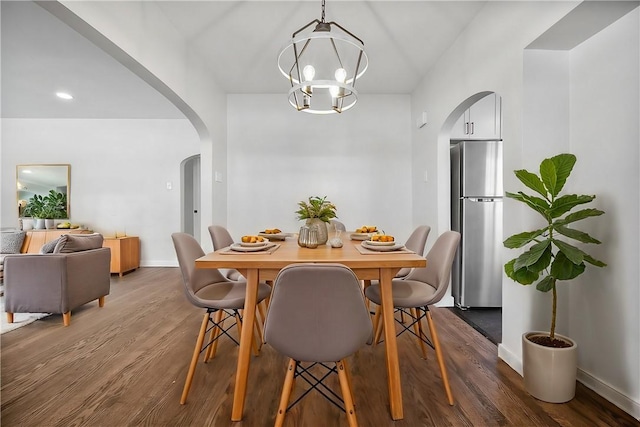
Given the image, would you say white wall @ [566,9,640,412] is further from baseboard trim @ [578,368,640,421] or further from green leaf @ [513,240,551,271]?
green leaf @ [513,240,551,271]

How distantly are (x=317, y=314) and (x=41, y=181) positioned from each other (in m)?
6.80

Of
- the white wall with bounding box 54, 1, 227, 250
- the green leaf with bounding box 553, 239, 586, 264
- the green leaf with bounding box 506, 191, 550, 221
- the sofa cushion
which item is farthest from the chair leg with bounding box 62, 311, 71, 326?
the green leaf with bounding box 553, 239, 586, 264

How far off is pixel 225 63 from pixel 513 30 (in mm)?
2825

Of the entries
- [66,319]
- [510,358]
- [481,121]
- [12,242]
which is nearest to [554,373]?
[510,358]

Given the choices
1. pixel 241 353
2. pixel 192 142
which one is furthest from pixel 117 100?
pixel 241 353

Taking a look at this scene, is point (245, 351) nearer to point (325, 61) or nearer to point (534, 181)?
point (534, 181)

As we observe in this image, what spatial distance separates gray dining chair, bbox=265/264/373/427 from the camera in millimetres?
1117

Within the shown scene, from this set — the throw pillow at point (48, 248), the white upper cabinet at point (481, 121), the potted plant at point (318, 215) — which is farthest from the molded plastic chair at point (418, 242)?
the throw pillow at point (48, 248)

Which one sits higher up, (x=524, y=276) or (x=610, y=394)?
(x=524, y=276)

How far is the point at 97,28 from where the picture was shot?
6.09 ft

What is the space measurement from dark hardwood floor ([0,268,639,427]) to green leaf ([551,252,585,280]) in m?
0.69

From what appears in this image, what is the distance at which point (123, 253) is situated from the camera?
4.98 m

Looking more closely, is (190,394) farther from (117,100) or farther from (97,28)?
(117,100)

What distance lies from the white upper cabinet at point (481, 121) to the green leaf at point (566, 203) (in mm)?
2239
